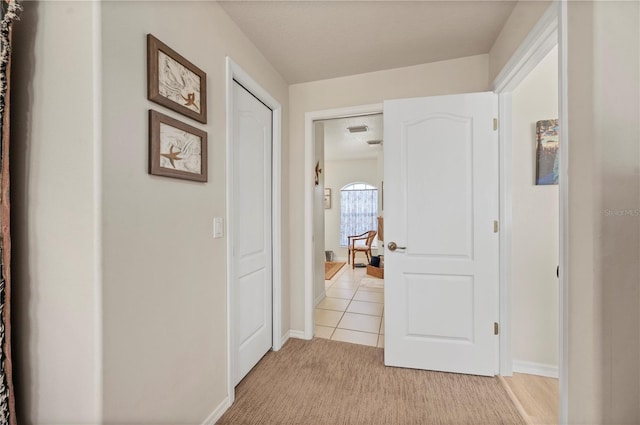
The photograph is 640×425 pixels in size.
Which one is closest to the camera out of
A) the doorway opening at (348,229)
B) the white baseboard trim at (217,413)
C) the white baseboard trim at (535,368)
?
the white baseboard trim at (217,413)

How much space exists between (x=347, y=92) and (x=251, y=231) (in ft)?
5.02

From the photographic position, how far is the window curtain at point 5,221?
3.28ft

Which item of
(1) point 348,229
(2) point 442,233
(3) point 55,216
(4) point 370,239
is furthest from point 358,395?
(1) point 348,229

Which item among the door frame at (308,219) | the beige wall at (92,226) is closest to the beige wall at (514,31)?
the door frame at (308,219)

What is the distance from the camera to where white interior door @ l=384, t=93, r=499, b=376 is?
1979 millimetres

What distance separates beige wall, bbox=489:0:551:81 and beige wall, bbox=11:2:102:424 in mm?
1996

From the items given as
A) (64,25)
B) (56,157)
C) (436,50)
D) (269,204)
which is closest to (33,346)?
(56,157)

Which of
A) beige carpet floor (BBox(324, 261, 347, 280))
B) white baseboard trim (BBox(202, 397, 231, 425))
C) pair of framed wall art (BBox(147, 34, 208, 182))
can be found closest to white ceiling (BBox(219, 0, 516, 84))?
pair of framed wall art (BBox(147, 34, 208, 182))

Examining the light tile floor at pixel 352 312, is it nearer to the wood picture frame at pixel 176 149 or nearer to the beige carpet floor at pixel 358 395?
the beige carpet floor at pixel 358 395

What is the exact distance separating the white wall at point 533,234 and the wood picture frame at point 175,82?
2.17m

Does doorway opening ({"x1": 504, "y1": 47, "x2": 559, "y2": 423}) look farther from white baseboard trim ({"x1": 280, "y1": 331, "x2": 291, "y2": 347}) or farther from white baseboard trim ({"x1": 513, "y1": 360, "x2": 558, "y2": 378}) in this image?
white baseboard trim ({"x1": 280, "y1": 331, "x2": 291, "y2": 347})

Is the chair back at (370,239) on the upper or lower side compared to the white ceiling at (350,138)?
lower

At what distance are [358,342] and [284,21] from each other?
8.68 feet

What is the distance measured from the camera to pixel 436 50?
2086 mm
